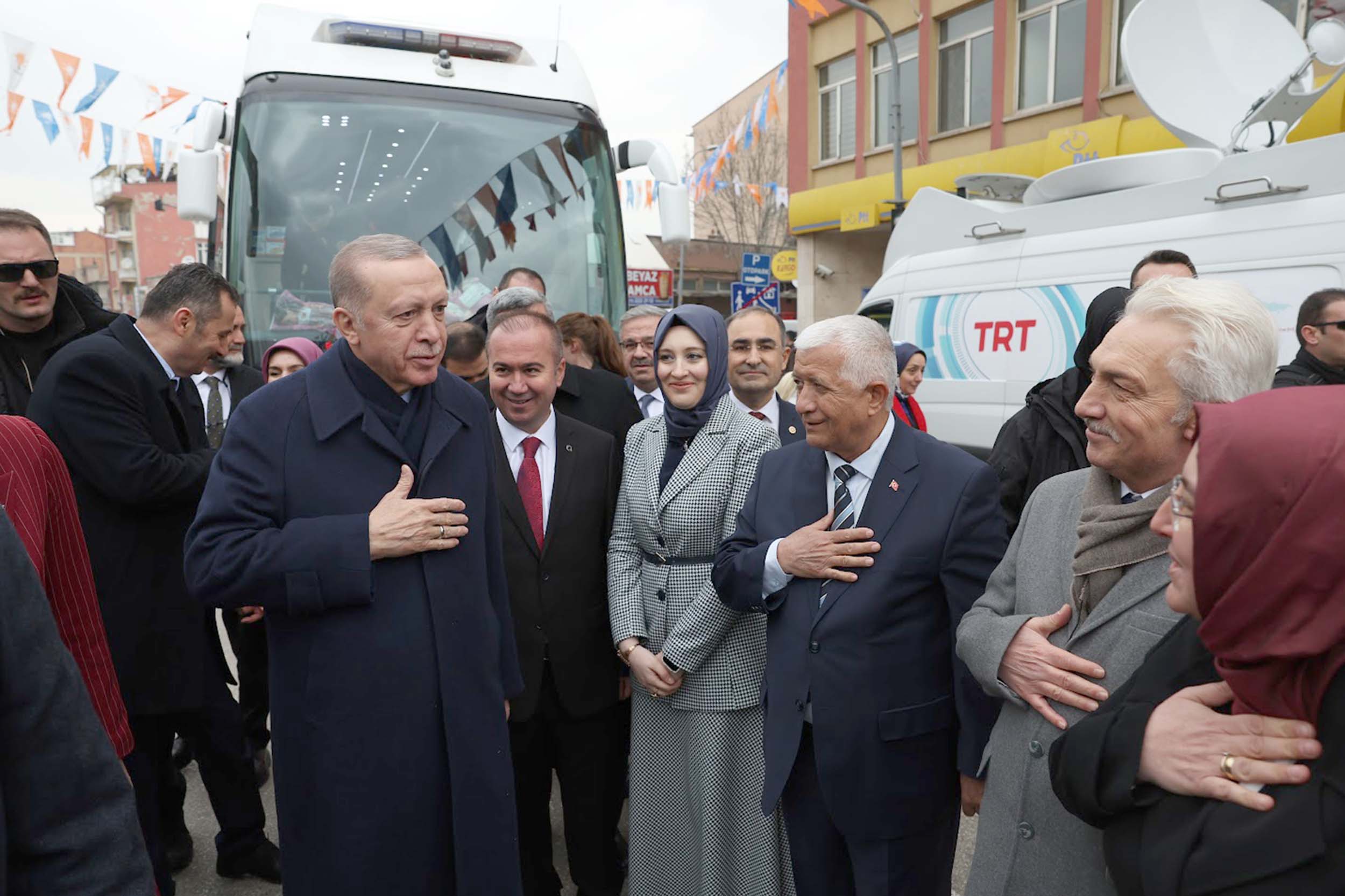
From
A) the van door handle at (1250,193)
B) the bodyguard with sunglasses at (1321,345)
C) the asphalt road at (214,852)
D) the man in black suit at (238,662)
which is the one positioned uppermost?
the van door handle at (1250,193)

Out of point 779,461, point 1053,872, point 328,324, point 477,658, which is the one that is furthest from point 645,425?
point 328,324

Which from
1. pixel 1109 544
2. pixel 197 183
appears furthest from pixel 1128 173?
pixel 197 183

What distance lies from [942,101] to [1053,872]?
1724 cm

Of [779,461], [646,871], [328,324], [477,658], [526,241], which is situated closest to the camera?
[477,658]

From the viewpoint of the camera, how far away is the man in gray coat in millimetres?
1577

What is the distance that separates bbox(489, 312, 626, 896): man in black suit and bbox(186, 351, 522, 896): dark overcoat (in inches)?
26.6

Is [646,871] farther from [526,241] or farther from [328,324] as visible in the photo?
[526,241]

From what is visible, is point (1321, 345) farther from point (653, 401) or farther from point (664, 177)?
point (664, 177)

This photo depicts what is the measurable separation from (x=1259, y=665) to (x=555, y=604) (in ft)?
6.81

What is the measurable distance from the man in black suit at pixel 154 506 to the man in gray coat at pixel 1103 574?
8.10 ft

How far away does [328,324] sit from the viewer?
507 cm

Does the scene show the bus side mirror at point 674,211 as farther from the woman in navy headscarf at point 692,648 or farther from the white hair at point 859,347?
the white hair at point 859,347

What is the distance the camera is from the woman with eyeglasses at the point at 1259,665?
104 centimetres

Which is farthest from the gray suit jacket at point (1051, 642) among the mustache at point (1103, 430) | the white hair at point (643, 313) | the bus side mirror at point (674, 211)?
the bus side mirror at point (674, 211)
